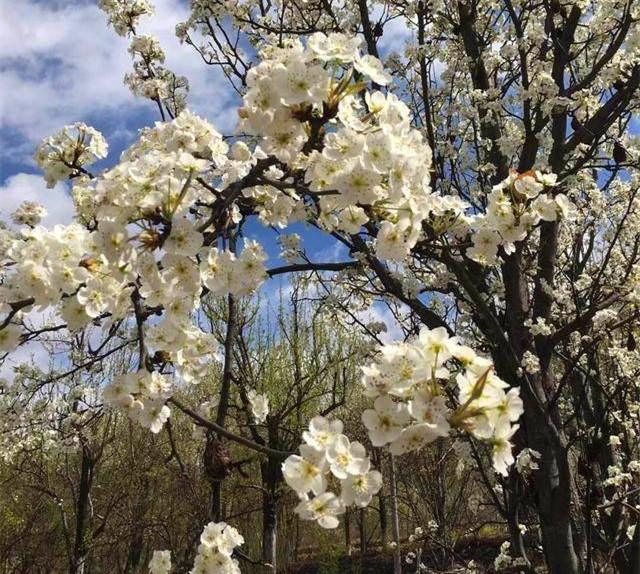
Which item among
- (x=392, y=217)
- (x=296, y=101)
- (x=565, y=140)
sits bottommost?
(x=392, y=217)

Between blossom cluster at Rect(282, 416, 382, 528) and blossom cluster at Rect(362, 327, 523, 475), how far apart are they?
11 cm

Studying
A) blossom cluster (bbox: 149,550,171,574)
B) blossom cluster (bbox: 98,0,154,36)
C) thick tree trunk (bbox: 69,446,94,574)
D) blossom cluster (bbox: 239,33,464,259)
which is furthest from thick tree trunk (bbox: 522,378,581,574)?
thick tree trunk (bbox: 69,446,94,574)

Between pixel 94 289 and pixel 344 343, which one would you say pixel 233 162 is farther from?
pixel 344 343

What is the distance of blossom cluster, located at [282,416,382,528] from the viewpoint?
151cm

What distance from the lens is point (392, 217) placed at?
71.8 inches

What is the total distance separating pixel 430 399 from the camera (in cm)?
144

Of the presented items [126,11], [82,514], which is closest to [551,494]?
[126,11]

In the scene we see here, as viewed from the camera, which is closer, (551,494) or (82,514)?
(551,494)

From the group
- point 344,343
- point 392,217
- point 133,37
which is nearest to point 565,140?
point 133,37

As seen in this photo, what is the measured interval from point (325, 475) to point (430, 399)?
0.33m

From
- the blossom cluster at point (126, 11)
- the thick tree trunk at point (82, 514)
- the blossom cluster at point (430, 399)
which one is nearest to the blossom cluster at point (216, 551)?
the blossom cluster at point (430, 399)

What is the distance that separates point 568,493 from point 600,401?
2486 mm

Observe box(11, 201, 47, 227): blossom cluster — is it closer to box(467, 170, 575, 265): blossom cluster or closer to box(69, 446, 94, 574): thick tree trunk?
box(467, 170, 575, 265): blossom cluster

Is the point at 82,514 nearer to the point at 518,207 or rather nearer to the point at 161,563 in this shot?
the point at 161,563
